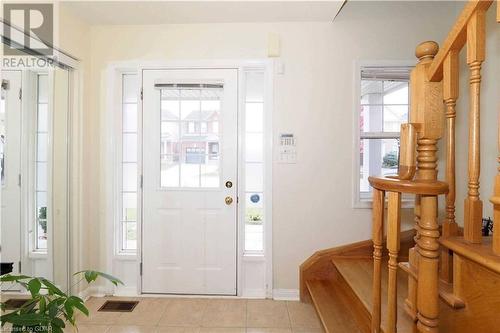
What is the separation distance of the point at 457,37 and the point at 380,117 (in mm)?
1789

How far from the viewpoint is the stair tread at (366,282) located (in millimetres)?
1432

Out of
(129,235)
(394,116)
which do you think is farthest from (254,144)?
(129,235)

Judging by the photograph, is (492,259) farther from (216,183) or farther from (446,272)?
(216,183)

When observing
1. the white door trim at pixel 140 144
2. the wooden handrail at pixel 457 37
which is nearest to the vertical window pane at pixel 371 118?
Result: the white door trim at pixel 140 144

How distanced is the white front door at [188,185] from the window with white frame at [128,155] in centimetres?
20

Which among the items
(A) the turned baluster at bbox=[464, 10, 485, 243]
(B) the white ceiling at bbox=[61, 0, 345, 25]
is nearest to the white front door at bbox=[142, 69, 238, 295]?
(B) the white ceiling at bbox=[61, 0, 345, 25]

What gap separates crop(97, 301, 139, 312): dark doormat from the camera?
2.42 meters

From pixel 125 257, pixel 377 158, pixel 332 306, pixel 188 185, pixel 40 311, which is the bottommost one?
pixel 332 306

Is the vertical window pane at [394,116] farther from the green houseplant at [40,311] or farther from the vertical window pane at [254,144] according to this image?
the green houseplant at [40,311]

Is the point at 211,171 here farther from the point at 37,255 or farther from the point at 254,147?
the point at 37,255

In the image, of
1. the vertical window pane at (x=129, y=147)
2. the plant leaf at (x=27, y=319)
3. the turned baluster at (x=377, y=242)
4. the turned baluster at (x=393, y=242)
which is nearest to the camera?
the plant leaf at (x=27, y=319)

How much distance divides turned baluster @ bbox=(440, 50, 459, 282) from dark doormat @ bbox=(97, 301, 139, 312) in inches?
95.2

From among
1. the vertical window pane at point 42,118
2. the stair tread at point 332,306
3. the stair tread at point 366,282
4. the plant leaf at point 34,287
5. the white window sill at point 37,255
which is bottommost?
the stair tread at point 332,306

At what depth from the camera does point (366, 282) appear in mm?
2021
